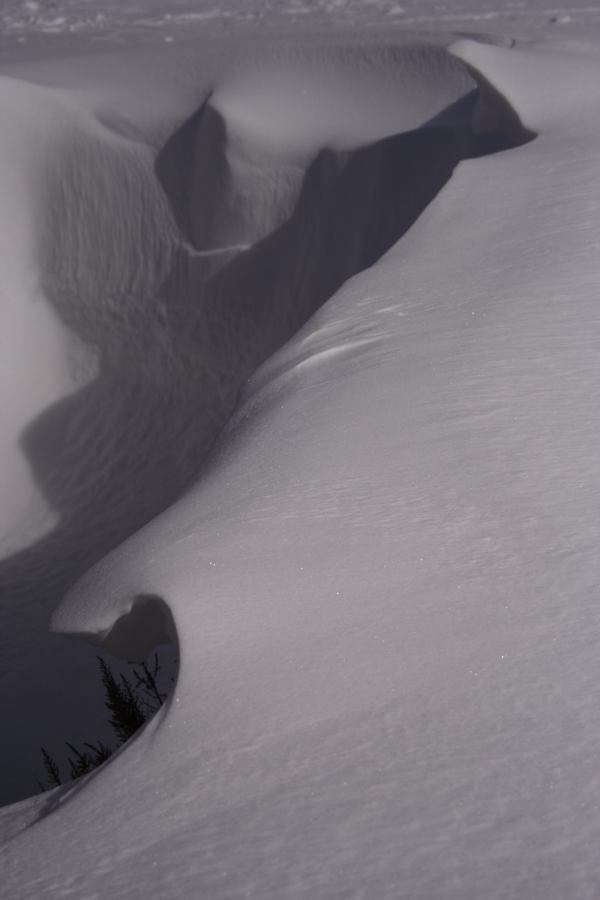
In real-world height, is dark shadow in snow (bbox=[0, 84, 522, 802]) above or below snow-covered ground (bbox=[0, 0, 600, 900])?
below

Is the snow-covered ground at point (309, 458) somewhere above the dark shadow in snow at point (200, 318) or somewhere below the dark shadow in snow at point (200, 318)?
above

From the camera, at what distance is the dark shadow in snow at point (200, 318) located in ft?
12.0

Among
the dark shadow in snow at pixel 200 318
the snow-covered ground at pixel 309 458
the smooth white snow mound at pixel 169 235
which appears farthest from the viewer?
the smooth white snow mound at pixel 169 235

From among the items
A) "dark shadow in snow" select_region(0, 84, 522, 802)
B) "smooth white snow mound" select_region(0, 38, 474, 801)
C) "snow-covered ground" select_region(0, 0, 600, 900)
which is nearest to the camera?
"snow-covered ground" select_region(0, 0, 600, 900)

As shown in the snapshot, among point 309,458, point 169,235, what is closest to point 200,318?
point 169,235

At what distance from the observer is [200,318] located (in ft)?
13.3

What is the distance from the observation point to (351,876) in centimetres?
99

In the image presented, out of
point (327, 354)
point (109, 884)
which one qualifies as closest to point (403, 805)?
point (109, 884)

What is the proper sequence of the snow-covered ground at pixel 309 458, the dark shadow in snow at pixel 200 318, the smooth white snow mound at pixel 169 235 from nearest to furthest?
the snow-covered ground at pixel 309 458, the dark shadow in snow at pixel 200 318, the smooth white snow mound at pixel 169 235

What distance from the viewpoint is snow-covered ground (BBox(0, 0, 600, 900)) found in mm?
1072

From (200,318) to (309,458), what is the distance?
2454 millimetres

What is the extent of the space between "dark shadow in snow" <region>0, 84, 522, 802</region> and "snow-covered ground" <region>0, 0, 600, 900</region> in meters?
0.01

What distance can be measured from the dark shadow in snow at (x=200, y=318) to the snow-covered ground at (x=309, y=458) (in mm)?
13

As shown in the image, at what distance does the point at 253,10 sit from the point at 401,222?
2.60m
